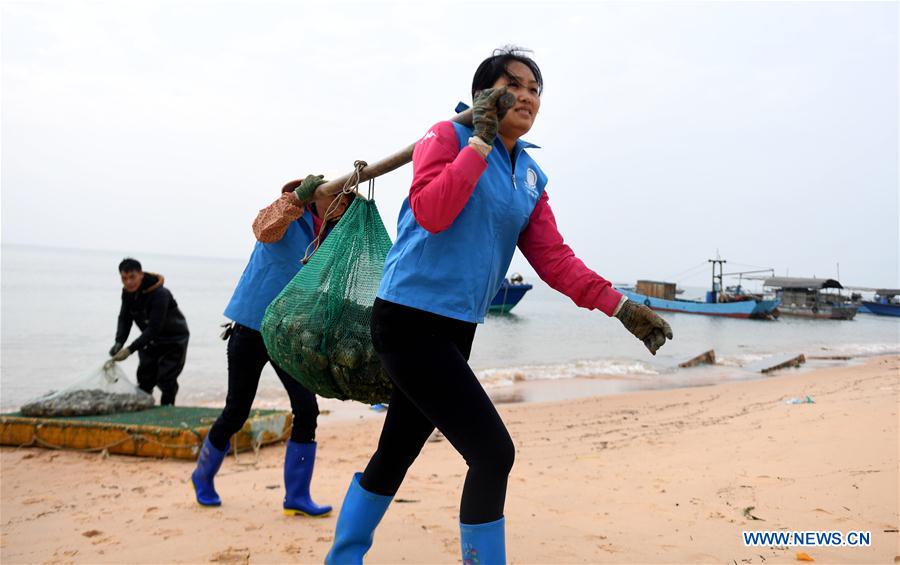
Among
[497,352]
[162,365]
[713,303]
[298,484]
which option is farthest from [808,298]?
[298,484]

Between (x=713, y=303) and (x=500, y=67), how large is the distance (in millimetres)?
45484

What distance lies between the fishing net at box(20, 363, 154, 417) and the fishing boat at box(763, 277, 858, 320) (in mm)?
50522

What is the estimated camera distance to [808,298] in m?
49.4

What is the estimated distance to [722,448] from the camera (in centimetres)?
464

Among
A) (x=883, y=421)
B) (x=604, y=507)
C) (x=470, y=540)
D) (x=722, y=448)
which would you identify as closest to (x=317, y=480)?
(x=604, y=507)

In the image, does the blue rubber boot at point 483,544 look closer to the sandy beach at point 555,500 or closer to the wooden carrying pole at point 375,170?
the sandy beach at point 555,500

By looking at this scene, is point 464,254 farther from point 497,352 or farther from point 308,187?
point 497,352

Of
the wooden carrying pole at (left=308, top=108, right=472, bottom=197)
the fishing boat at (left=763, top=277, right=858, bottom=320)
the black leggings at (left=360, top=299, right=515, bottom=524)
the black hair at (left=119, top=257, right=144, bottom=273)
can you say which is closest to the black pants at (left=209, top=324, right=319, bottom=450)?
the wooden carrying pole at (left=308, top=108, right=472, bottom=197)

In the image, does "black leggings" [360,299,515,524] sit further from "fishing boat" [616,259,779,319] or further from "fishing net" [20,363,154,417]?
"fishing boat" [616,259,779,319]

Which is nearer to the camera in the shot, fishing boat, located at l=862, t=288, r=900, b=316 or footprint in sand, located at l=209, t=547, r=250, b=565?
footprint in sand, located at l=209, t=547, r=250, b=565

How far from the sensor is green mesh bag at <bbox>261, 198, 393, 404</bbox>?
2.26 m

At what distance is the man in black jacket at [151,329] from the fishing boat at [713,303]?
109 ft

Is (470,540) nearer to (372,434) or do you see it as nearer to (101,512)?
(101,512)

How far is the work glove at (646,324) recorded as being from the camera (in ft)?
5.92
